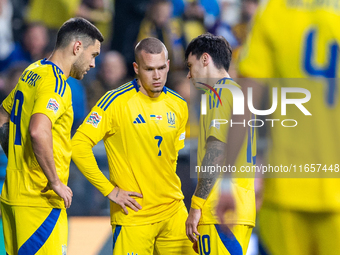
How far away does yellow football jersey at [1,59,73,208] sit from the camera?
3.26 metres

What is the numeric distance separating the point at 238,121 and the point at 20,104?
1767mm

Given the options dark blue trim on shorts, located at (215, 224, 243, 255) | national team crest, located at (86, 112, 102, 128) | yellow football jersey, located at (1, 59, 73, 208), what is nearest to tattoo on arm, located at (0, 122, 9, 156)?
yellow football jersey, located at (1, 59, 73, 208)

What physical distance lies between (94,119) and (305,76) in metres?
1.90

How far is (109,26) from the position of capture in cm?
785

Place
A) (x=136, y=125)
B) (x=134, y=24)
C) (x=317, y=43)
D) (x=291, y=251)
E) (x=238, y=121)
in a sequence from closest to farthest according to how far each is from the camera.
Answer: (x=317, y=43), (x=291, y=251), (x=238, y=121), (x=136, y=125), (x=134, y=24)

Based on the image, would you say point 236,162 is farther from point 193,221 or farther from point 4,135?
point 4,135

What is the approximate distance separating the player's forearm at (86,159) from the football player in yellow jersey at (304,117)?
1743mm

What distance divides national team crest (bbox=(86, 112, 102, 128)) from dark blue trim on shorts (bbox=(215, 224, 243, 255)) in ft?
3.92

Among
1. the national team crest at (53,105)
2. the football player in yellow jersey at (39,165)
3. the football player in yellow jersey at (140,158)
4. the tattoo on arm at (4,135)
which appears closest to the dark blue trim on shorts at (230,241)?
the football player in yellow jersey at (140,158)

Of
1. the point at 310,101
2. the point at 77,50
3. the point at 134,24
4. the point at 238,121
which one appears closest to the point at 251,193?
the point at 238,121

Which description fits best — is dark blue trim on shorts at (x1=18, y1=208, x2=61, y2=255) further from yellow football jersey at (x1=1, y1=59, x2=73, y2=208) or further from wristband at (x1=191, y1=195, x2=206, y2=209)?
wristband at (x1=191, y1=195, x2=206, y2=209)

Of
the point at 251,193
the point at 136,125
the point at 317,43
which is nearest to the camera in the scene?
the point at 317,43

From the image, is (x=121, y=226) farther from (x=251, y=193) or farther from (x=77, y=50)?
(x=77, y=50)

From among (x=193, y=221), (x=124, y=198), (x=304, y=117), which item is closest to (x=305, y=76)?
(x=304, y=117)
